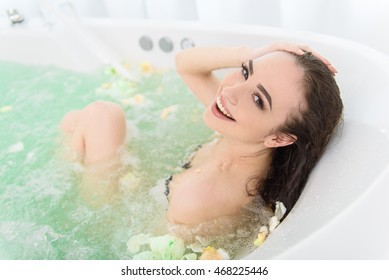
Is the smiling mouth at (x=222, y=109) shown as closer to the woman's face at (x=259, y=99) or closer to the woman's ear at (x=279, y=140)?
the woman's face at (x=259, y=99)

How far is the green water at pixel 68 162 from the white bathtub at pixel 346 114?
9 centimetres

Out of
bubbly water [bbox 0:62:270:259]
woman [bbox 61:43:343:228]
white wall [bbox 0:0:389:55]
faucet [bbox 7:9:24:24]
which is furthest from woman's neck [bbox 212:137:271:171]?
faucet [bbox 7:9:24:24]

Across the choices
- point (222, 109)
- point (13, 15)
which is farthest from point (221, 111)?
point (13, 15)

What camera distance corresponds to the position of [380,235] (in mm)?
1044

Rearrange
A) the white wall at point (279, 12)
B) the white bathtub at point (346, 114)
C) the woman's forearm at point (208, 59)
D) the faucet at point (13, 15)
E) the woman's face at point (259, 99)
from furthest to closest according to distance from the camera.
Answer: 1. the faucet at point (13, 15)
2. the white wall at point (279, 12)
3. the woman's forearm at point (208, 59)
4. the woman's face at point (259, 99)
5. the white bathtub at point (346, 114)

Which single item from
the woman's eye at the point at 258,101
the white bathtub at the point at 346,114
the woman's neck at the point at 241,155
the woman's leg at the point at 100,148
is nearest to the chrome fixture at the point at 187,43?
the white bathtub at the point at 346,114

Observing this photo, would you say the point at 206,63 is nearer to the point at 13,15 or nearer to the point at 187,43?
the point at 187,43

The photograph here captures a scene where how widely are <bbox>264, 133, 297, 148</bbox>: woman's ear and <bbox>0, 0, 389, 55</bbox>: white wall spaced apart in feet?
2.61

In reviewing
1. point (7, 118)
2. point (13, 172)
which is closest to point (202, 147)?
point (13, 172)

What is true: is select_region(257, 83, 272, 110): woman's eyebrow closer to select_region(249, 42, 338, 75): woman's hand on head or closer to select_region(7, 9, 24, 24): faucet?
select_region(249, 42, 338, 75): woman's hand on head

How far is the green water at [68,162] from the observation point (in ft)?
4.65

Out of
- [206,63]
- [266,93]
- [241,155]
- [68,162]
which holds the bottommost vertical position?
[68,162]

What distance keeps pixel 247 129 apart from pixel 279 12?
91 cm

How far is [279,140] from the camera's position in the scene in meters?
1.23
